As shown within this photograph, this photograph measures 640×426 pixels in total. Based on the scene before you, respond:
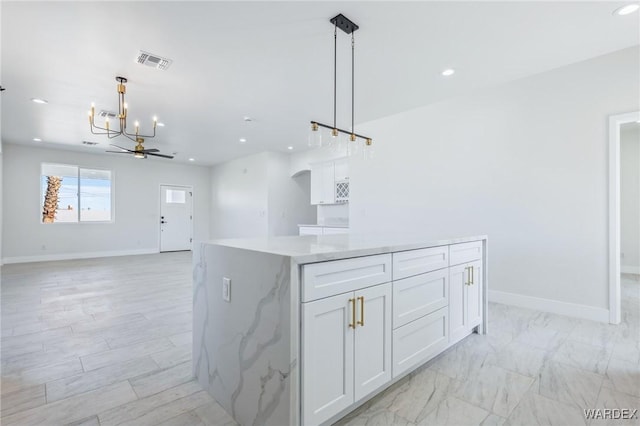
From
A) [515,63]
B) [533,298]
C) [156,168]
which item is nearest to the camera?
[515,63]

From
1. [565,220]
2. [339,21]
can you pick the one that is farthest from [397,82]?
[565,220]

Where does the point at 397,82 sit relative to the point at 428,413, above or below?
above

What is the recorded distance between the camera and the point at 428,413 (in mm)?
1650

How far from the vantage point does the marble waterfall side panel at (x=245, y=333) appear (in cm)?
133

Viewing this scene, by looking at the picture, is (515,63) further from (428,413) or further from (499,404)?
(428,413)

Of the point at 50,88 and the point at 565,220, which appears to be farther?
the point at 50,88

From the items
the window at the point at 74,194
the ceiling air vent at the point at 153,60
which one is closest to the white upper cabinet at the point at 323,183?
the ceiling air vent at the point at 153,60

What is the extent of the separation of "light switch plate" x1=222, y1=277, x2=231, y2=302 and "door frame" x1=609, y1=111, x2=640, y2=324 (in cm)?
368

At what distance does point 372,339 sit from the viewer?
165 cm

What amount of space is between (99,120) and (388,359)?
567 cm

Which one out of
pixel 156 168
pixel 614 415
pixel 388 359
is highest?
pixel 156 168

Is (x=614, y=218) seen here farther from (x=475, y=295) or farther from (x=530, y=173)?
(x=475, y=295)

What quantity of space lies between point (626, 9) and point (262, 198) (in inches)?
260

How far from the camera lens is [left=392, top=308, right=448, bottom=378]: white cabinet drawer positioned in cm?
183
